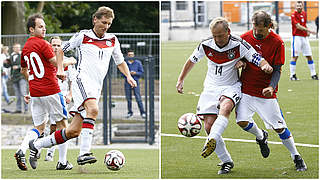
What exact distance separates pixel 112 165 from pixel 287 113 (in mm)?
5319

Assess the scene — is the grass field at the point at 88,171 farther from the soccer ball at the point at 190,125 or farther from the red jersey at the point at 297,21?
the red jersey at the point at 297,21

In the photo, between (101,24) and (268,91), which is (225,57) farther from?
(101,24)

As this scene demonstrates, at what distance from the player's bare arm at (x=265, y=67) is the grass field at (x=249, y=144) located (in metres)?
1.22

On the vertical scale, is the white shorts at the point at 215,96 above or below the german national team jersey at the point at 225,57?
below

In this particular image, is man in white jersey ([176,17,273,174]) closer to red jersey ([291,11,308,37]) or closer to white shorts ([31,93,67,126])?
white shorts ([31,93,67,126])

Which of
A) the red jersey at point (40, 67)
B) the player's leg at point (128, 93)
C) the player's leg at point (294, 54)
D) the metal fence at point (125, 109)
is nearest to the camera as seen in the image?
the red jersey at point (40, 67)

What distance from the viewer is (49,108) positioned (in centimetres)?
822

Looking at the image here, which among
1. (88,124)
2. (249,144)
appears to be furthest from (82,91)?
(249,144)

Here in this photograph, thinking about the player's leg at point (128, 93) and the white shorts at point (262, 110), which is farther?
the player's leg at point (128, 93)

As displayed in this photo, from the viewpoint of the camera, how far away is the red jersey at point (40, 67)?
802 centimetres

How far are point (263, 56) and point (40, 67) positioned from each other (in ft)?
9.60

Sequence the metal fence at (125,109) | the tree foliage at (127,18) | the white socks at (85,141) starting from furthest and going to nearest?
the tree foliage at (127,18) < the metal fence at (125,109) < the white socks at (85,141)

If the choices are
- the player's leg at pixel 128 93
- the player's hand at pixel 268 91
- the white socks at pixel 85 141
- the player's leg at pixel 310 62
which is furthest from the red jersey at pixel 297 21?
the white socks at pixel 85 141

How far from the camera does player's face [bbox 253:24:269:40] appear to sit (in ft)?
23.3
